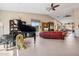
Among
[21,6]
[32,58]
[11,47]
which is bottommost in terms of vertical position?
[32,58]

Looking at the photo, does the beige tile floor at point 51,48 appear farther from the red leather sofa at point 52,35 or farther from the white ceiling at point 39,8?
the white ceiling at point 39,8

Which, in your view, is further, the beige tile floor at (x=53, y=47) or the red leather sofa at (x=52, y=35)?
the red leather sofa at (x=52, y=35)

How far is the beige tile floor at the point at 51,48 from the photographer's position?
2988mm

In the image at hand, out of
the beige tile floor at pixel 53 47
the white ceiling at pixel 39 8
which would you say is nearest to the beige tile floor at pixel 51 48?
the beige tile floor at pixel 53 47

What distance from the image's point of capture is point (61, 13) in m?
3.13

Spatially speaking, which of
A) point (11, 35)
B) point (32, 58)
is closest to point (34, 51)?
point (32, 58)

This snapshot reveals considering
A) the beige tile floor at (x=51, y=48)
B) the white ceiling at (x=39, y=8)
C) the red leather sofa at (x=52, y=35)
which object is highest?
the white ceiling at (x=39, y=8)

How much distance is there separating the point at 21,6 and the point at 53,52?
1187mm

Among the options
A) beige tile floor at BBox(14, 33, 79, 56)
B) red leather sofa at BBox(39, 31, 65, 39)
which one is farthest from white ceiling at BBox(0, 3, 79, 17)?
beige tile floor at BBox(14, 33, 79, 56)

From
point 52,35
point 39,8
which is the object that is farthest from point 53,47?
point 39,8

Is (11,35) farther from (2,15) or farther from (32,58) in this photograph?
(32,58)

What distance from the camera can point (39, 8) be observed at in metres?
3.09

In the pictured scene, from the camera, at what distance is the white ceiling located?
3008 millimetres

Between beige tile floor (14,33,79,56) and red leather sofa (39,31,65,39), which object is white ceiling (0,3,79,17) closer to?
red leather sofa (39,31,65,39)
